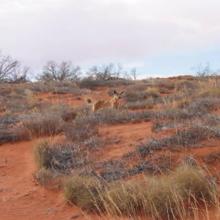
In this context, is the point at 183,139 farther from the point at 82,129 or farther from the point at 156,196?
the point at 82,129

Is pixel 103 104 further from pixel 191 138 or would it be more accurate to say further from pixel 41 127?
pixel 191 138

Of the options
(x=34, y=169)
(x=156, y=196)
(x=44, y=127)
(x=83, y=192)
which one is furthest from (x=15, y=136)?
(x=156, y=196)

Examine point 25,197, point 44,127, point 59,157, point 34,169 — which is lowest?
point 25,197

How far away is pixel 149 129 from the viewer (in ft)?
31.8

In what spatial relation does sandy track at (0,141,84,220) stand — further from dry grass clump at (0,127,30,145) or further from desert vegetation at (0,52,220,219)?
dry grass clump at (0,127,30,145)

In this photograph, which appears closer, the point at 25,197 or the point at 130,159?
the point at 25,197

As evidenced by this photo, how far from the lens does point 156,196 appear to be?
5.68 m

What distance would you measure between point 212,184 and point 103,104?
8639mm

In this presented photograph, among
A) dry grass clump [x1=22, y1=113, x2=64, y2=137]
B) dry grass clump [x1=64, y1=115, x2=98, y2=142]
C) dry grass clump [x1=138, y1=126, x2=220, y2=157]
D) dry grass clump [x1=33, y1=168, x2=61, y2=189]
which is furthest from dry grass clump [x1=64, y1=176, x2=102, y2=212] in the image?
dry grass clump [x1=22, y1=113, x2=64, y2=137]

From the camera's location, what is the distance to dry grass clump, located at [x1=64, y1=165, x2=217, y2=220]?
554 centimetres

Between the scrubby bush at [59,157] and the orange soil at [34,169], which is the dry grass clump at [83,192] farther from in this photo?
the scrubby bush at [59,157]

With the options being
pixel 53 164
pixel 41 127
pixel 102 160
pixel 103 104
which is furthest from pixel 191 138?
pixel 103 104

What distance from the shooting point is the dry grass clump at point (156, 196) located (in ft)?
18.2

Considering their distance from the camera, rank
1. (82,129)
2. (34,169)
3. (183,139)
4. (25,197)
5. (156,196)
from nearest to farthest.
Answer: (156,196), (25,197), (183,139), (34,169), (82,129)
